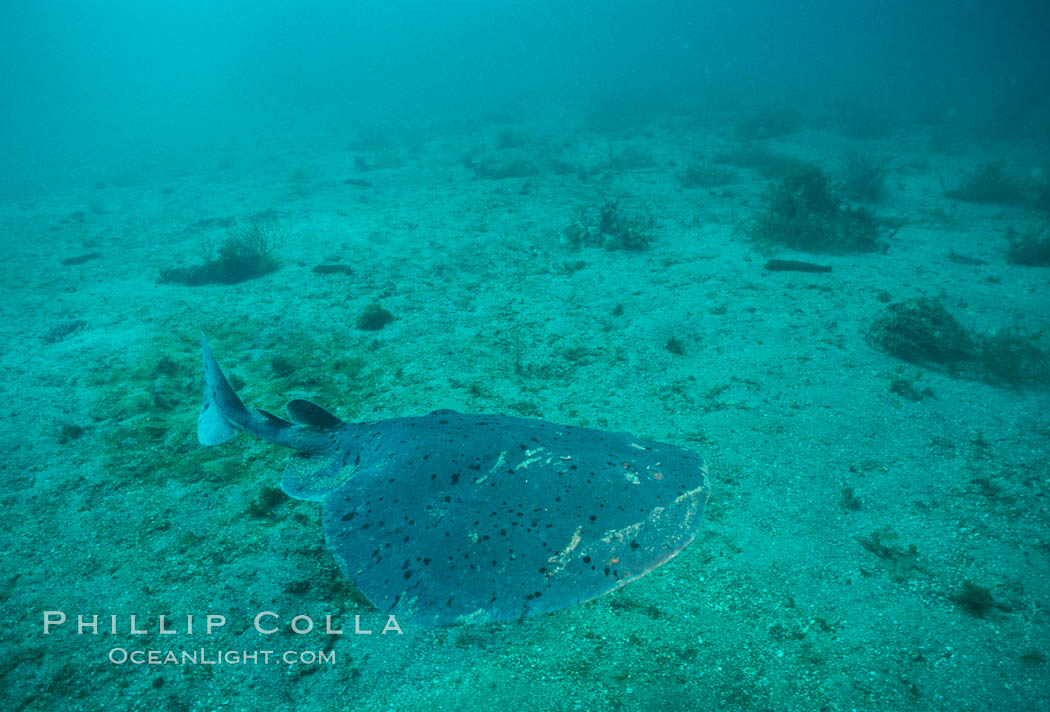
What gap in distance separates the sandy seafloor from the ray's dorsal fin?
82 centimetres

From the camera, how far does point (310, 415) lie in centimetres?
391

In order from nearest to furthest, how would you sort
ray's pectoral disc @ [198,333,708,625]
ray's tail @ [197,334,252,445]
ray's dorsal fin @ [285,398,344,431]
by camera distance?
1. ray's pectoral disc @ [198,333,708,625]
2. ray's dorsal fin @ [285,398,344,431]
3. ray's tail @ [197,334,252,445]

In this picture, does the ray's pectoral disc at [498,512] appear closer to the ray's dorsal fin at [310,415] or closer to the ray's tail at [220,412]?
the ray's dorsal fin at [310,415]

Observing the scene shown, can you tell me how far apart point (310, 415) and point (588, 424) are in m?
2.89

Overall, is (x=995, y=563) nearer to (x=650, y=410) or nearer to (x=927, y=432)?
(x=927, y=432)

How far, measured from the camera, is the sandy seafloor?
278 cm

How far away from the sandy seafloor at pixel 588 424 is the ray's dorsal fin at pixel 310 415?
820 mm

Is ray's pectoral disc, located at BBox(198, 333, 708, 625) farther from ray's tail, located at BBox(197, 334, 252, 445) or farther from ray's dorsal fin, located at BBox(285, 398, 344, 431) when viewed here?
ray's tail, located at BBox(197, 334, 252, 445)

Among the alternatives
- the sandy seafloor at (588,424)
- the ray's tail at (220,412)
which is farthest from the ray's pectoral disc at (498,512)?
the ray's tail at (220,412)

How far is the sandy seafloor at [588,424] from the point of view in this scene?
2775mm

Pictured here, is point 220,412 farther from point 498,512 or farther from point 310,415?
point 498,512

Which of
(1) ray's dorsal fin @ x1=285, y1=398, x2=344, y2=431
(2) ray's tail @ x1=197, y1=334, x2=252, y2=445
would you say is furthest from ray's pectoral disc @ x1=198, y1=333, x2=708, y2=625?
(2) ray's tail @ x1=197, y1=334, x2=252, y2=445

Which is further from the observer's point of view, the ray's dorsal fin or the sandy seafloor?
the ray's dorsal fin

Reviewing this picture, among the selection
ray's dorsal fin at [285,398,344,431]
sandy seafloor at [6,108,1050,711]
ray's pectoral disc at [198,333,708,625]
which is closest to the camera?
ray's pectoral disc at [198,333,708,625]
